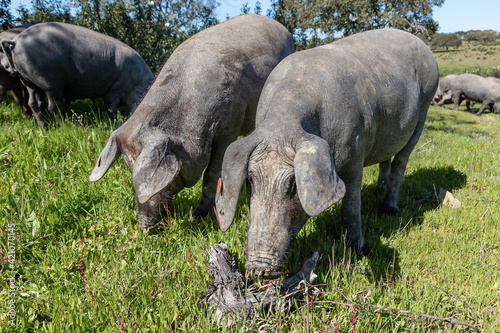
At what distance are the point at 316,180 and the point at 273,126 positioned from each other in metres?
0.52

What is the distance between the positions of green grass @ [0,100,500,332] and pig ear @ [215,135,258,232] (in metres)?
0.67

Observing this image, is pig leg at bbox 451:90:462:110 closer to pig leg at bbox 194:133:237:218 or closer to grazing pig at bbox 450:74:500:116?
grazing pig at bbox 450:74:500:116

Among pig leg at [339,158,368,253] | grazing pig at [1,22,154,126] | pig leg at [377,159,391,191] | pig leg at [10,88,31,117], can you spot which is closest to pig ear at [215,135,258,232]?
pig leg at [339,158,368,253]

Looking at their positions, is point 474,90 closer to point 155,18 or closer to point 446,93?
point 446,93

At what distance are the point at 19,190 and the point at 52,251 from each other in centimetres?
110

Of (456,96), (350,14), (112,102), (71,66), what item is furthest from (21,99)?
(456,96)

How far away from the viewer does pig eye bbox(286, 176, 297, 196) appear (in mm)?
2121

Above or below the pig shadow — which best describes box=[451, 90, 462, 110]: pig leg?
below

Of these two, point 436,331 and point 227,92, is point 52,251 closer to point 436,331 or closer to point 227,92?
point 227,92

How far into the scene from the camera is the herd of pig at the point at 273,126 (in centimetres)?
212

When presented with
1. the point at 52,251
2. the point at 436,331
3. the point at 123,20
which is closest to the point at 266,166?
the point at 436,331

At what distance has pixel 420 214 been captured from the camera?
4.17 metres

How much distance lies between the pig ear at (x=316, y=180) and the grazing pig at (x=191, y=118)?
1.28 metres

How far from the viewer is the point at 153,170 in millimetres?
2836
